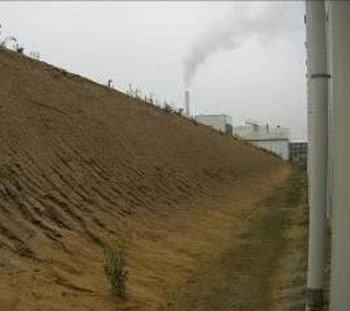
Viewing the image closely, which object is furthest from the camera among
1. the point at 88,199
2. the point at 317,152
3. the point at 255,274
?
the point at 88,199

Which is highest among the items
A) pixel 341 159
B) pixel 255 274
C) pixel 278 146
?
pixel 278 146

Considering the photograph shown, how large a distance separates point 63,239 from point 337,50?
6.09 metres

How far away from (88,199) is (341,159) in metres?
8.30

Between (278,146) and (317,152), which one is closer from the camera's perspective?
(317,152)

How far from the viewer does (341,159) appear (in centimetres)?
585

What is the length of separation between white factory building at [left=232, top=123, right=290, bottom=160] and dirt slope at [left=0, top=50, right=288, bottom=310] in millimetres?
77487

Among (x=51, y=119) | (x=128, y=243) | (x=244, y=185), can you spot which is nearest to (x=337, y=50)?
(x=128, y=243)

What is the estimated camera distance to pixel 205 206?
19.7m

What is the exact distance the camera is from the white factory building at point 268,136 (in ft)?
338

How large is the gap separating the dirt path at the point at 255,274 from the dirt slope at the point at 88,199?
0.34 metres

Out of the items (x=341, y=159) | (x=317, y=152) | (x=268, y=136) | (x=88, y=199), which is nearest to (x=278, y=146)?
(x=268, y=136)

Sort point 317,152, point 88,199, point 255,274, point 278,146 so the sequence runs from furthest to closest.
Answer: point 278,146 < point 88,199 < point 255,274 < point 317,152

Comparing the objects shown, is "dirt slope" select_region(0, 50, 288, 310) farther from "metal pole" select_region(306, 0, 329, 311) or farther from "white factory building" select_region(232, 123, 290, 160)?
"white factory building" select_region(232, 123, 290, 160)

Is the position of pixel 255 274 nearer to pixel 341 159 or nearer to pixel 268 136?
pixel 341 159
